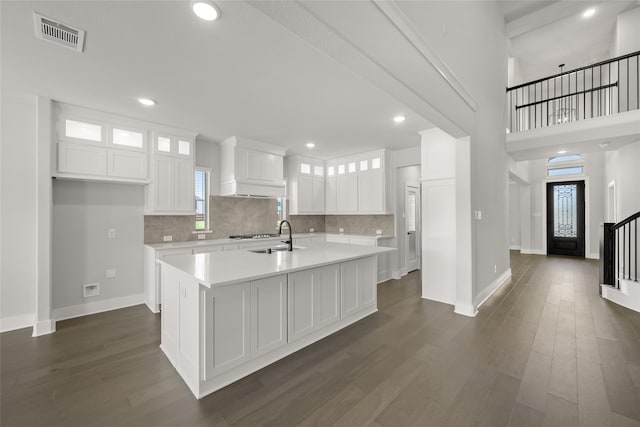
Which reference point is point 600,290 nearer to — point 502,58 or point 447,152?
point 447,152

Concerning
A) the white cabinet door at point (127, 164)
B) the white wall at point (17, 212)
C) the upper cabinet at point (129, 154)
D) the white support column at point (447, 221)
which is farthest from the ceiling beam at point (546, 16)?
the white wall at point (17, 212)

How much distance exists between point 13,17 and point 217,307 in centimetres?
252

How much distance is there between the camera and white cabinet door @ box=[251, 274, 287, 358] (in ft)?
7.42

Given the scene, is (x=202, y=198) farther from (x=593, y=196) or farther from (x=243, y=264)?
(x=593, y=196)

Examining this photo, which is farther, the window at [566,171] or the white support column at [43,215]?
the window at [566,171]

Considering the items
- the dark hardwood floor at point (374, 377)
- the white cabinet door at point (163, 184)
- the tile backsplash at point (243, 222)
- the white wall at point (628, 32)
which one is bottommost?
the dark hardwood floor at point (374, 377)

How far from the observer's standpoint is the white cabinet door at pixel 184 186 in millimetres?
4254

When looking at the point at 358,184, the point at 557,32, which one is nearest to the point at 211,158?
the point at 358,184

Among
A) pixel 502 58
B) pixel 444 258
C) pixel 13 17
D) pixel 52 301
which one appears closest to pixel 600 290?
pixel 444 258

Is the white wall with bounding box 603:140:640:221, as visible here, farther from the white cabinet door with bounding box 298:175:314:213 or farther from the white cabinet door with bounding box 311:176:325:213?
the white cabinet door with bounding box 298:175:314:213

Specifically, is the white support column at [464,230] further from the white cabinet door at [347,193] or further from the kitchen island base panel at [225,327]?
the white cabinet door at [347,193]

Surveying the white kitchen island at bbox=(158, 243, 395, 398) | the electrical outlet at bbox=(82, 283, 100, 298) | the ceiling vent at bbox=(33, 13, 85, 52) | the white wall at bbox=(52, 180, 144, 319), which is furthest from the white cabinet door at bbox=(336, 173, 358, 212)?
the ceiling vent at bbox=(33, 13, 85, 52)

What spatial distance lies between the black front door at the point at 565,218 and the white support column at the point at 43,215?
38.8 feet

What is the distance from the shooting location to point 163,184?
4113mm
